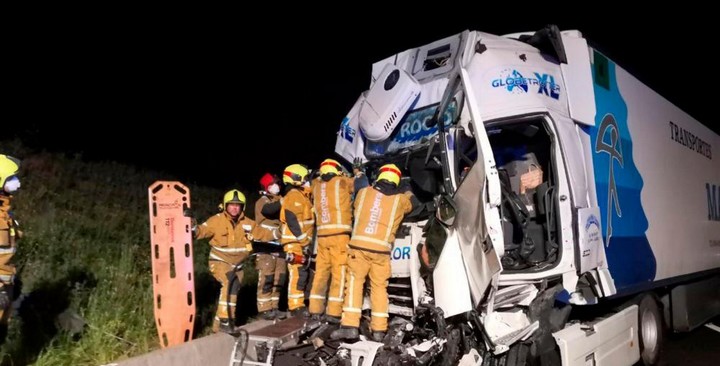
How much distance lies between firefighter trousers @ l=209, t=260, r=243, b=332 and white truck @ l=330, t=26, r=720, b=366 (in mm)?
1517

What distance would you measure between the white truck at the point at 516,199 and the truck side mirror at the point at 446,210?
0.01m

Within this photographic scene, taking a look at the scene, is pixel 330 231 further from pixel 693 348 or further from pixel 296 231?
pixel 693 348

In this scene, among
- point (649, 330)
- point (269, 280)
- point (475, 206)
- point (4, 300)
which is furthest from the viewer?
point (649, 330)

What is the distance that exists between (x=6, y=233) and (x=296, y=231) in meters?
2.75

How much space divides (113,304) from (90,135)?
9811mm

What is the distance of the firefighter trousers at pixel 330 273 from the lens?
5816mm

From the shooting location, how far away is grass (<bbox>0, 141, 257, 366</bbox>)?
5.07 meters

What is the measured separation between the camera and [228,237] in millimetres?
6227

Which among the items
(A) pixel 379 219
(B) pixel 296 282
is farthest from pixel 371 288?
(B) pixel 296 282

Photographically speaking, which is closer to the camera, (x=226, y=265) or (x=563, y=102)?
(x=563, y=102)

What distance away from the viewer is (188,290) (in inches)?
207

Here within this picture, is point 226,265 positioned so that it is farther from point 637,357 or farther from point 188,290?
point 637,357

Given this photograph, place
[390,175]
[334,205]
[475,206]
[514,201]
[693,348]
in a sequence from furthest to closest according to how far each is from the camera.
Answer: [693,348] → [334,205] → [514,201] → [390,175] → [475,206]

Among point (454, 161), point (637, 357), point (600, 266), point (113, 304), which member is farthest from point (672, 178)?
point (113, 304)
